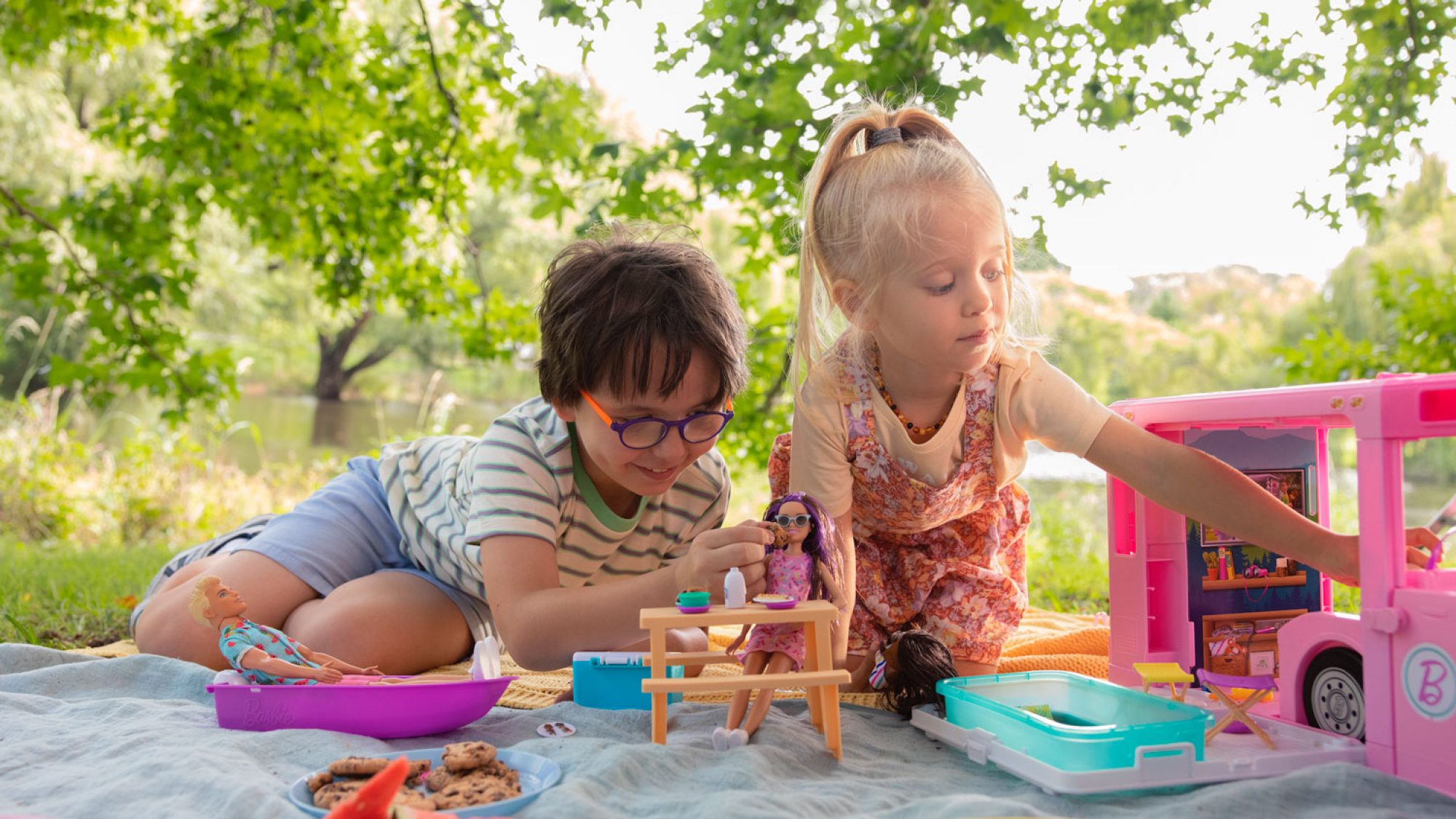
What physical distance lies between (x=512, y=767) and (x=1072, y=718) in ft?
2.90

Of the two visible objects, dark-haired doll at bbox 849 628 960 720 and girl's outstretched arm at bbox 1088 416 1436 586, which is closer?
girl's outstretched arm at bbox 1088 416 1436 586

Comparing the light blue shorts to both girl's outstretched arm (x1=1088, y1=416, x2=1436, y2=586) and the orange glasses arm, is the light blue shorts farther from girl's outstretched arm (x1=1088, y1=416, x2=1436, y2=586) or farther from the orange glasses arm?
girl's outstretched arm (x1=1088, y1=416, x2=1436, y2=586)

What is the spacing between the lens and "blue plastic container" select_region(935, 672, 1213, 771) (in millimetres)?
1327

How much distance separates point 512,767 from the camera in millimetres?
1398

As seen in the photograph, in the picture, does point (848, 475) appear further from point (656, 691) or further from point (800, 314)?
point (656, 691)

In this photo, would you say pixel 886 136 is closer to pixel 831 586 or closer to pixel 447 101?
pixel 831 586

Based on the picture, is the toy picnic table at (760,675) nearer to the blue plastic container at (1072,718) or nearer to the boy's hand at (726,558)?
the boy's hand at (726,558)

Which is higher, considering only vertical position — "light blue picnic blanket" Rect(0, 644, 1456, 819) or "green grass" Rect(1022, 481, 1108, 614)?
"green grass" Rect(1022, 481, 1108, 614)

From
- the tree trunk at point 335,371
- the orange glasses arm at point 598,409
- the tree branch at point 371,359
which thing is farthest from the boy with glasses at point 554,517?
the tree branch at point 371,359

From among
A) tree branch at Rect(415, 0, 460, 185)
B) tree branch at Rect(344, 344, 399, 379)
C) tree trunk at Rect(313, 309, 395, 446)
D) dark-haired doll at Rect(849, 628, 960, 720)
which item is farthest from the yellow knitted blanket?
tree branch at Rect(344, 344, 399, 379)

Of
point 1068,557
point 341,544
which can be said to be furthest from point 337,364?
point 341,544

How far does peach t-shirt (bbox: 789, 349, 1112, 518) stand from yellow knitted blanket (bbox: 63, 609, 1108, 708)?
1.35 ft

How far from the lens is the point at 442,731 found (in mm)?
1629

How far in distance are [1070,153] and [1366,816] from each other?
2.76 metres
